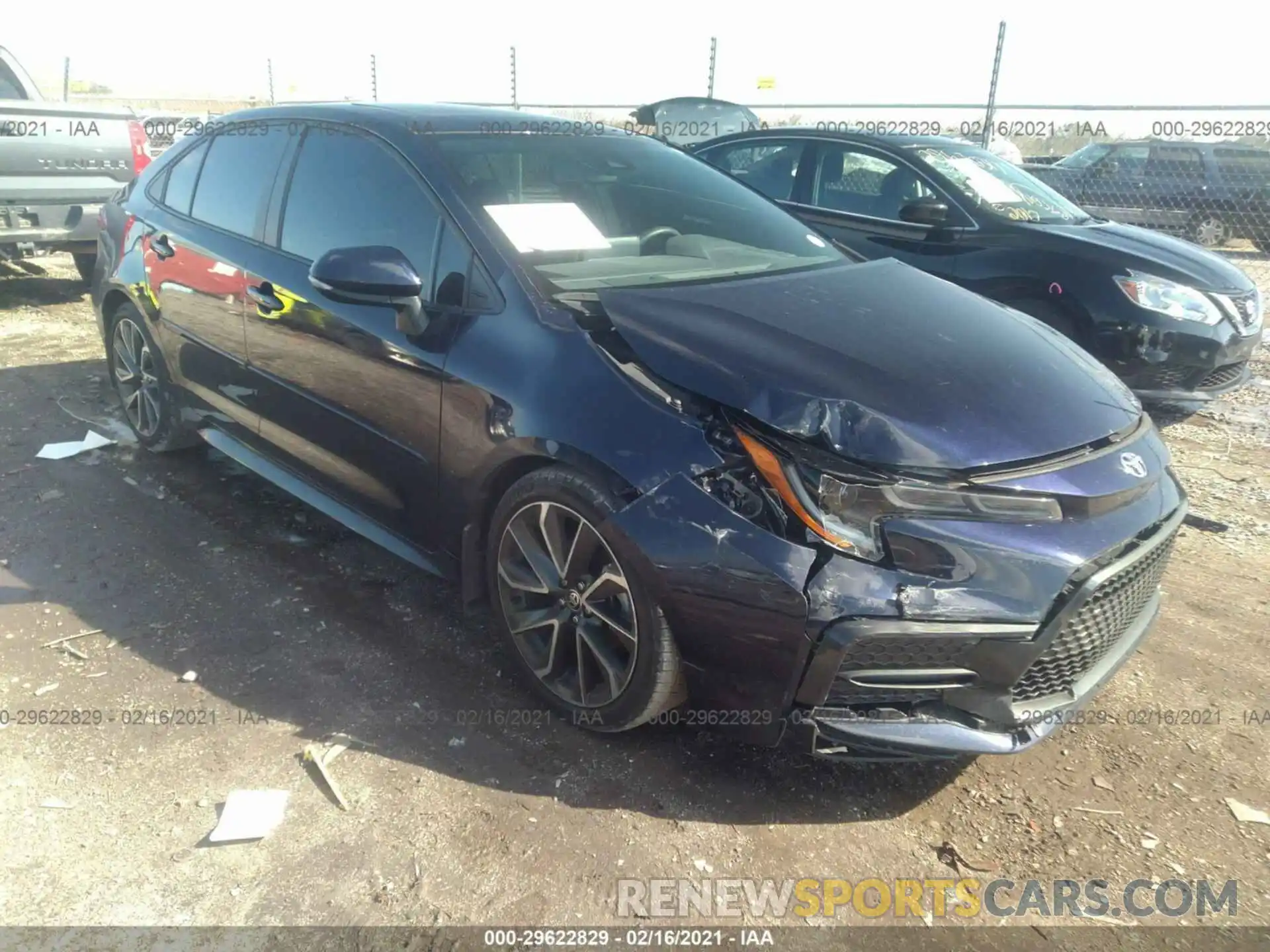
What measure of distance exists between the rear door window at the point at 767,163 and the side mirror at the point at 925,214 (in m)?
1.02

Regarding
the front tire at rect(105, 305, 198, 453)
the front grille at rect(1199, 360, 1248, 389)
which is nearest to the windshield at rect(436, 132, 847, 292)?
the front tire at rect(105, 305, 198, 453)

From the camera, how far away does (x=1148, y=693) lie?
305 centimetres

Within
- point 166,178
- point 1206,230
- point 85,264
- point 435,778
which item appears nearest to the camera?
point 435,778

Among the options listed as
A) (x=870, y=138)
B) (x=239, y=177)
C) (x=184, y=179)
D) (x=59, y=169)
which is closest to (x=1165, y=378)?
(x=870, y=138)

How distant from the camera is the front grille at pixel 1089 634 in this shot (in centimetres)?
233

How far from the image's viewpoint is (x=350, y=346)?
317 centimetres

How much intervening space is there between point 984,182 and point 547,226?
395 centimetres

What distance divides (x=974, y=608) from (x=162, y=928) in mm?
1983

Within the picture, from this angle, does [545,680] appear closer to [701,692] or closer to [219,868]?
[701,692]

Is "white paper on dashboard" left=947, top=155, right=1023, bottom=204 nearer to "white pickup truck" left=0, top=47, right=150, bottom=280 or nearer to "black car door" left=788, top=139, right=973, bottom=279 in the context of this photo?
"black car door" left=788, top=139, right=973, bottom=279

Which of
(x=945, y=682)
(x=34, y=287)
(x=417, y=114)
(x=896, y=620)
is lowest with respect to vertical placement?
(x=34, y=287)

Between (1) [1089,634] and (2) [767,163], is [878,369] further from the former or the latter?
(2) [767,163]

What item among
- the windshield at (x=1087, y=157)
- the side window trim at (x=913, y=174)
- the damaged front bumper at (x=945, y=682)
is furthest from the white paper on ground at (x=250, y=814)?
the windshield at (x=1087, y=157)

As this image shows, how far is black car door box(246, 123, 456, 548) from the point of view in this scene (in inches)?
118
